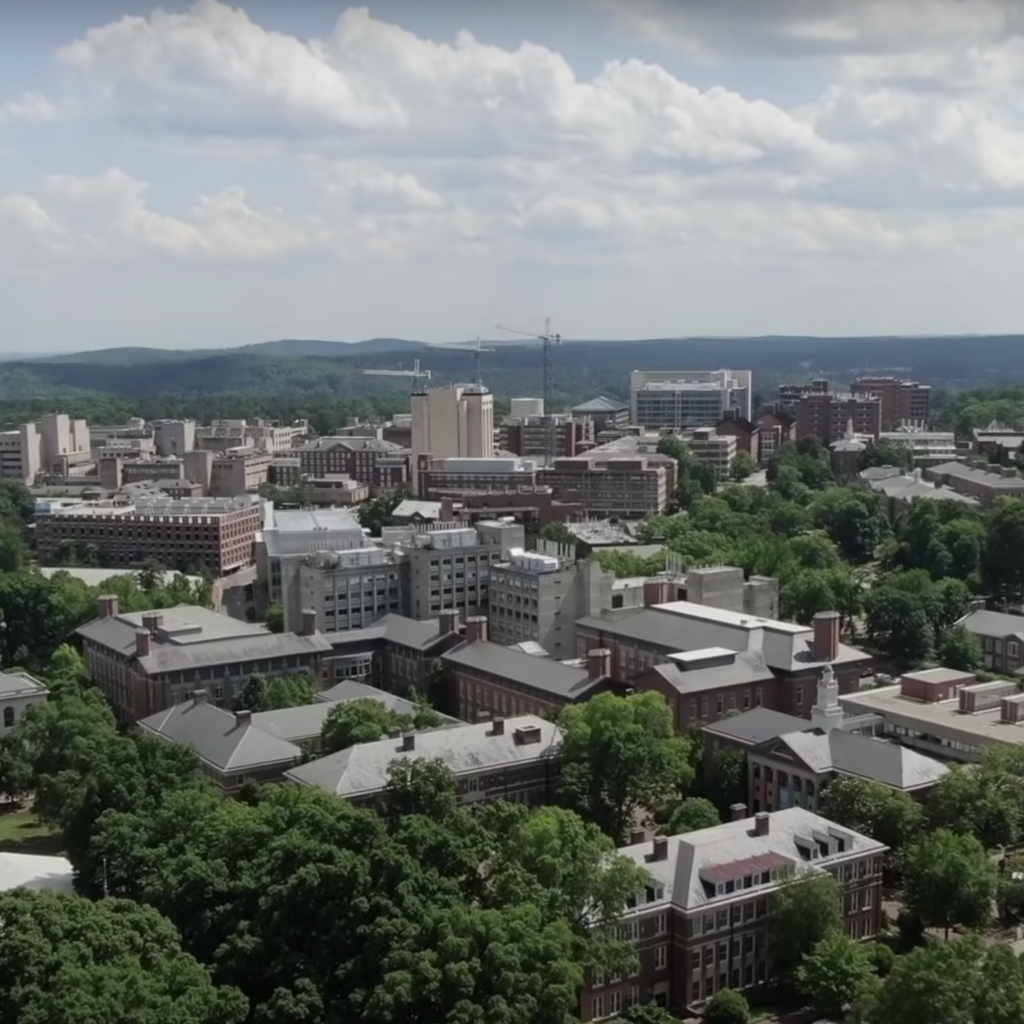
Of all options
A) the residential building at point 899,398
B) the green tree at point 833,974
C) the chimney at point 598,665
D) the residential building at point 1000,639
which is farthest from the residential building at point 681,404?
the green tree at point 833,974

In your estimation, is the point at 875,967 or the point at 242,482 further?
the point at 242,482

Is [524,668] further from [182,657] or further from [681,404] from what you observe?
[681,404]

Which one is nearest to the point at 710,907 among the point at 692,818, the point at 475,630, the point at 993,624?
the point at 692,818

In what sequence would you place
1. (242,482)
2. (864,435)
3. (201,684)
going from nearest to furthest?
(201,684), (242,482), (864,435)

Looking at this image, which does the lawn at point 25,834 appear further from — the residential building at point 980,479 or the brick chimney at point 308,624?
the residential building at point 980,479

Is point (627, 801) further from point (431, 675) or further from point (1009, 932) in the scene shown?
point (431, 675)

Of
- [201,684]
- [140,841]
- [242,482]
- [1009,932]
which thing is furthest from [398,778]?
[242,482]
